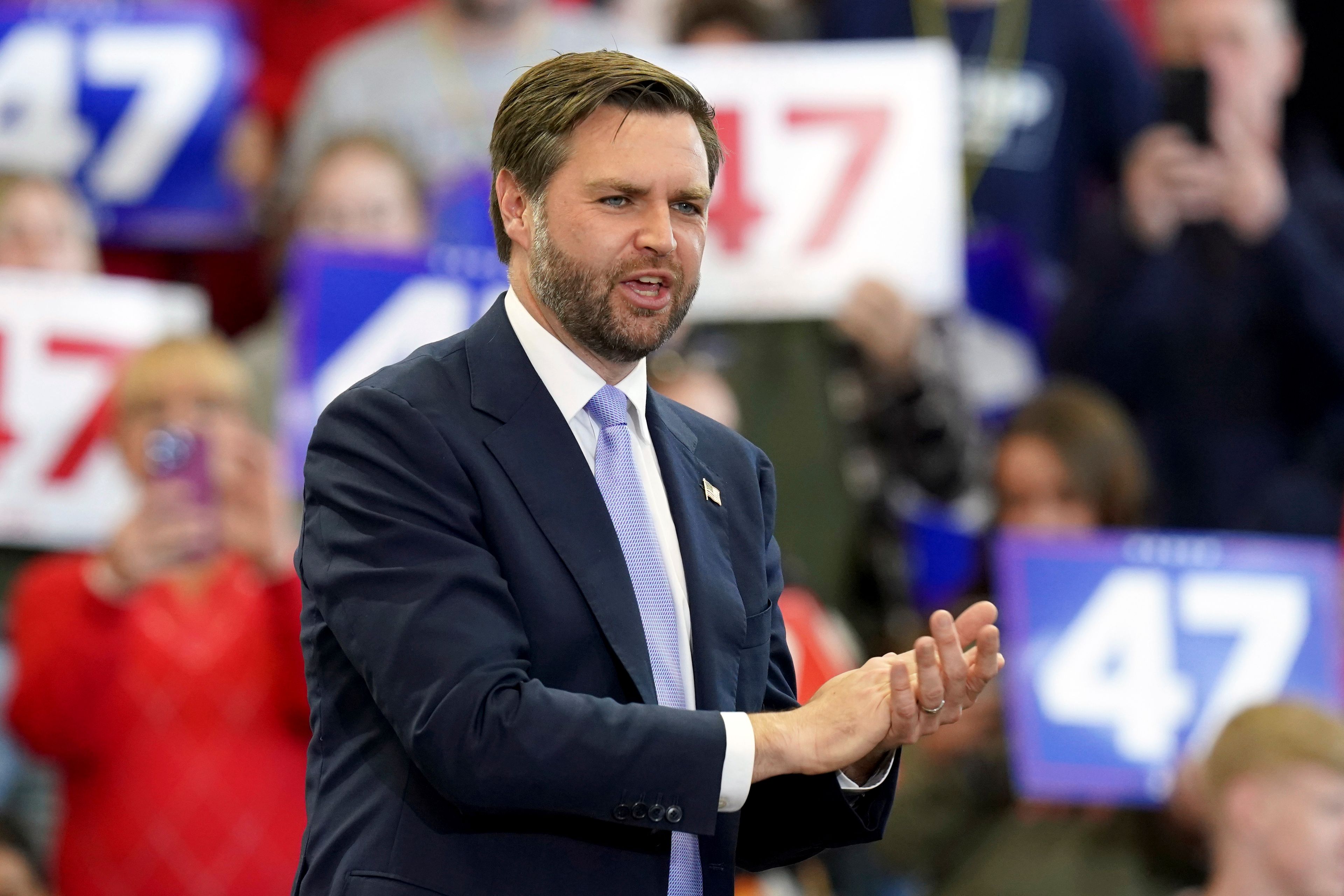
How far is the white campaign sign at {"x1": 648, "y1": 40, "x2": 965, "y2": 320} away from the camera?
4676mm

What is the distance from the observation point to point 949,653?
1793 millimetres

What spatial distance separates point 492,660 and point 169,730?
6.98 ft

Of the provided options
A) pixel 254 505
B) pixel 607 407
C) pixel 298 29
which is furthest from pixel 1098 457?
pixel 298 29

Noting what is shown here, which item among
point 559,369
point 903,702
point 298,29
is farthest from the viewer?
point 298,29

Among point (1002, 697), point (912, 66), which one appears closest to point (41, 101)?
point (912, 66)

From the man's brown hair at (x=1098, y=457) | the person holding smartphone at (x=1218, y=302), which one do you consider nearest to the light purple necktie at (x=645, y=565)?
the man's brown hair at (x=1098, y=457)

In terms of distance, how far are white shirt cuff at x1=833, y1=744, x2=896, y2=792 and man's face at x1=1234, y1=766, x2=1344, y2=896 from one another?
186 cm

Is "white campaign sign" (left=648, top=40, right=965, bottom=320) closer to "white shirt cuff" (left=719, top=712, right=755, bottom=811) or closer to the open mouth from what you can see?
the open mouth

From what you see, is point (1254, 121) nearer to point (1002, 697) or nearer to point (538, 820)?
point (1002, 697)

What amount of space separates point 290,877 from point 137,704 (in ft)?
1.54

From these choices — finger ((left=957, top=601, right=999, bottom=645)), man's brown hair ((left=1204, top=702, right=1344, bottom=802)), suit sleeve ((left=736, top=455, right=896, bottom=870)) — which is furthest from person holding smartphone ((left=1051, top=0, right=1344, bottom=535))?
finger ((left=957, top=601, right=999, bottom=645))

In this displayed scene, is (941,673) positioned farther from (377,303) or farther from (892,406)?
(892,406)

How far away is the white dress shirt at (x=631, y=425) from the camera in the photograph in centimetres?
187

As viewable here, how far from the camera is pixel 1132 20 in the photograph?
661 centimetres
